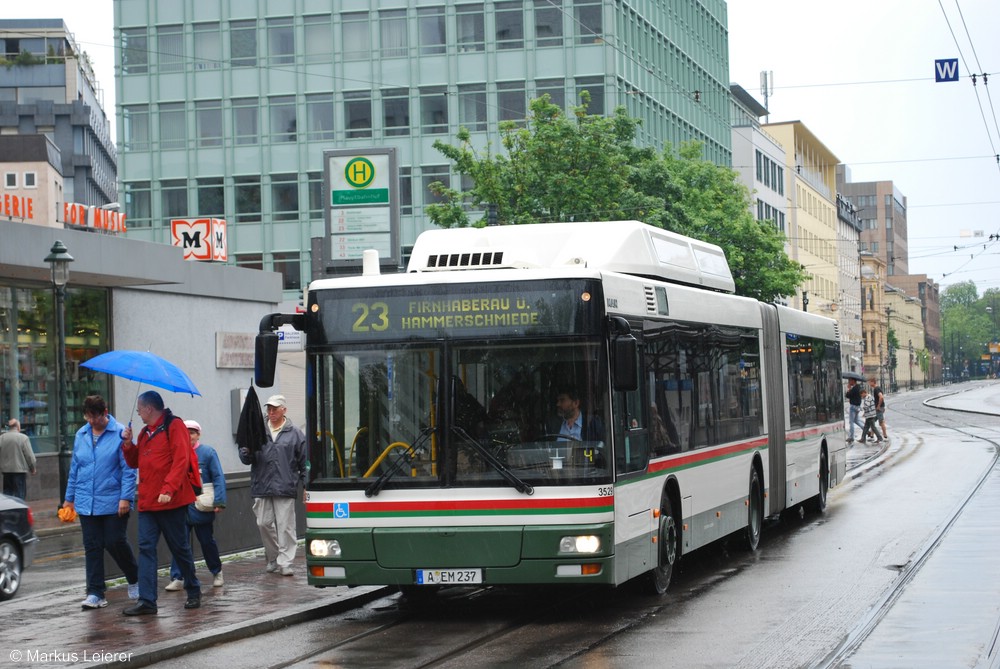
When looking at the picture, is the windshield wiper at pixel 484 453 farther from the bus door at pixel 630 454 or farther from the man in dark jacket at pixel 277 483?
the man in dark jacket at pixel 277 483

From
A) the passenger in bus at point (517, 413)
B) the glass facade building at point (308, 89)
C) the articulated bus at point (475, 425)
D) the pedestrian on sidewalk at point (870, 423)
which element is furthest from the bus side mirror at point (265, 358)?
the glass facade building at point (308, 89)

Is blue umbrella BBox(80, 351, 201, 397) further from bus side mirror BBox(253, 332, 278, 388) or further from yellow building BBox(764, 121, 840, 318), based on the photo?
yellow building BBox(764, 121, 840, 318)

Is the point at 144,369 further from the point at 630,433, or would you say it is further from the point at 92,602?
the point at 630,433

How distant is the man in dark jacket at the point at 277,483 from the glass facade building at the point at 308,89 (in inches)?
1803

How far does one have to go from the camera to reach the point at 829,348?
23203mm

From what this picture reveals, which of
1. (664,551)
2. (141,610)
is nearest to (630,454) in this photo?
(664,551)

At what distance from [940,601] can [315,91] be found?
172 ft

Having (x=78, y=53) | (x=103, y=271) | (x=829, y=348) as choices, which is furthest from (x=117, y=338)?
(x=78, y=53)

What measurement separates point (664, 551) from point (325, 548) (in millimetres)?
3058

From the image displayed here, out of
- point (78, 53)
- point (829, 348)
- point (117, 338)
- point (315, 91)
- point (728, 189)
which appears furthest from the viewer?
point (78, 53)

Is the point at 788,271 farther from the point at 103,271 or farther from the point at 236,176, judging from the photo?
the point at 103,271

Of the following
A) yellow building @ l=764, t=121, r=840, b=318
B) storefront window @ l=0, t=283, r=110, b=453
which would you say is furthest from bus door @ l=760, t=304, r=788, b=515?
yellow building @ l=764, t=121, r=840, b=318

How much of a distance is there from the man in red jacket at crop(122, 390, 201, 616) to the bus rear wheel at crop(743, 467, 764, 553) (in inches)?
271

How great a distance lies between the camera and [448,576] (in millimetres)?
11500
